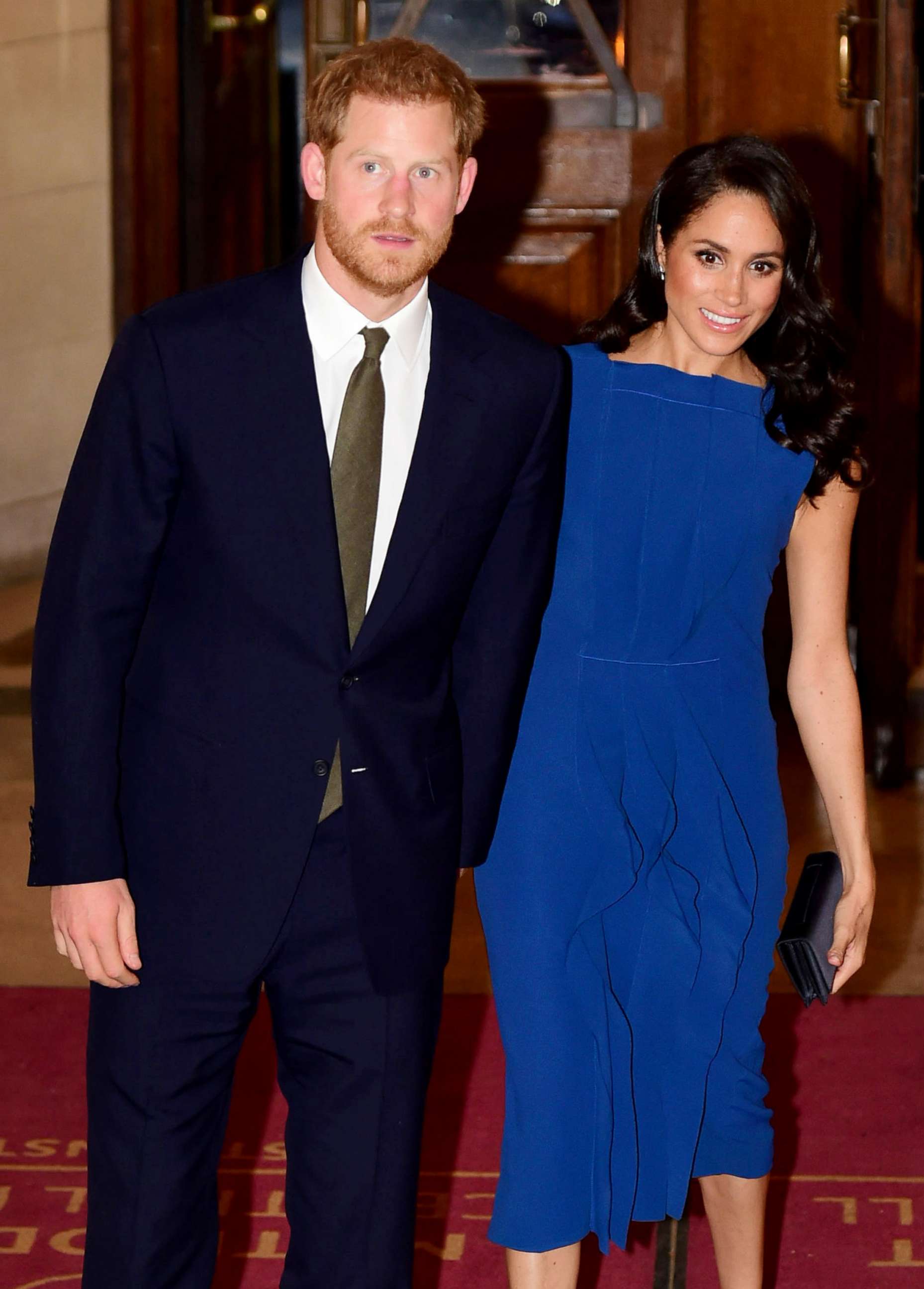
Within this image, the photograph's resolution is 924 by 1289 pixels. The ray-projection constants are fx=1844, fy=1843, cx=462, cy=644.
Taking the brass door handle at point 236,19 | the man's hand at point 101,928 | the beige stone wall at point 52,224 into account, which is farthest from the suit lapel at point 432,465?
the beige stone wall at point 52,224

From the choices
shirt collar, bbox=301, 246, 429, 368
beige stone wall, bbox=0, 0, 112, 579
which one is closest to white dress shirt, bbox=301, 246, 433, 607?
shirt collar, bbox=301, 246, 429, 368

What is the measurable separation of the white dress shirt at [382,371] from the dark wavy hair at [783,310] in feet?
1.91

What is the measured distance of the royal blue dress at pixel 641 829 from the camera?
2.56m

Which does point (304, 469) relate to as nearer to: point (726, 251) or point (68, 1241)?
point (726, 251)

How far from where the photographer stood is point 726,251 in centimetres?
255

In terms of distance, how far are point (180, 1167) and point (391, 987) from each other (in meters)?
0.33

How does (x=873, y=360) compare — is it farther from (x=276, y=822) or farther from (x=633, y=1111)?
(x=276, y=822)

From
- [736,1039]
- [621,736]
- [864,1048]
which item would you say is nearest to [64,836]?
[621,736]

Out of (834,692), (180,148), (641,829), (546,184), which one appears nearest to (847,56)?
(546,184)

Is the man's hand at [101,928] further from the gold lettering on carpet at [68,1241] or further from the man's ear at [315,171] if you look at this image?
the gold lettering on carpet at [68,1241]

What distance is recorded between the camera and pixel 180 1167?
87.4 inches

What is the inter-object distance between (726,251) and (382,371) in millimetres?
633

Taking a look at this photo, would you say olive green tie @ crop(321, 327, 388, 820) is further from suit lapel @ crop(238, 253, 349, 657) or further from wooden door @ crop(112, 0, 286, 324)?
wooden door @ crop(112, 0, 286, 324)

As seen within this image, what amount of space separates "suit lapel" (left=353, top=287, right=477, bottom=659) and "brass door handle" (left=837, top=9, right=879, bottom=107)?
13.7ft
